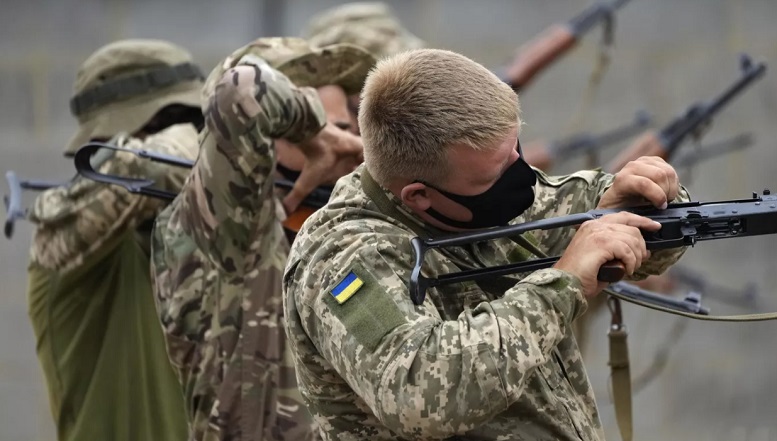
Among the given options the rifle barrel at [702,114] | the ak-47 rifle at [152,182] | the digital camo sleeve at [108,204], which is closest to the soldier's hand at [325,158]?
the ak-47 rifle at [152,182]

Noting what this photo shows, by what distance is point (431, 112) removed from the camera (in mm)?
2566

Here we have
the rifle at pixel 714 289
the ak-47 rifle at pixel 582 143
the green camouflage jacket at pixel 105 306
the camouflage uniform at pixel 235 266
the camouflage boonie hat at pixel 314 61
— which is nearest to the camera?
the camouflage uniform at pixel 235 266

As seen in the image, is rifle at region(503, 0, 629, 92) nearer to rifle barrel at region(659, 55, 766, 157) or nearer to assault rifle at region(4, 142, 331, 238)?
rifle barrel at region(659, 55, 766, 157)

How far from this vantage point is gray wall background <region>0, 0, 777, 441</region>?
27.5 ft

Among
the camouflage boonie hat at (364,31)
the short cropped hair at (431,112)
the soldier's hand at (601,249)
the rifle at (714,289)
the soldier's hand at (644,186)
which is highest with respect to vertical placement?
the camouflage boonie hat at (364,31)

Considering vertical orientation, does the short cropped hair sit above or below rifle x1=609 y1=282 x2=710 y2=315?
above

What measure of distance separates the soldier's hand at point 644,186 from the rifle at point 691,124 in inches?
165

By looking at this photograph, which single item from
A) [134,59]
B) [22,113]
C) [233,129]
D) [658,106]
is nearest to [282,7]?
[22,113]

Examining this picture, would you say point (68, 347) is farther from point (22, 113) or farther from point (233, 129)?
point (22, 113)

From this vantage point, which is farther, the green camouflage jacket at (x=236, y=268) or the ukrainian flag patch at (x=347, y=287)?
the green camouflage jacket at (x=236, y=268)

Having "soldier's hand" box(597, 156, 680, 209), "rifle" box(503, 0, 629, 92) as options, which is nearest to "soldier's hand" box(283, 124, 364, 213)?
"soldier's hand" box(597, 156, 680, 209)

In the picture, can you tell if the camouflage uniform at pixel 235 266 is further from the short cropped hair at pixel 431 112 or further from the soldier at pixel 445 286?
the short cropped hair at pixel 431 112

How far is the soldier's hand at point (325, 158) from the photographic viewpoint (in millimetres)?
3928

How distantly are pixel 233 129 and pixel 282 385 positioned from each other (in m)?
0.74
